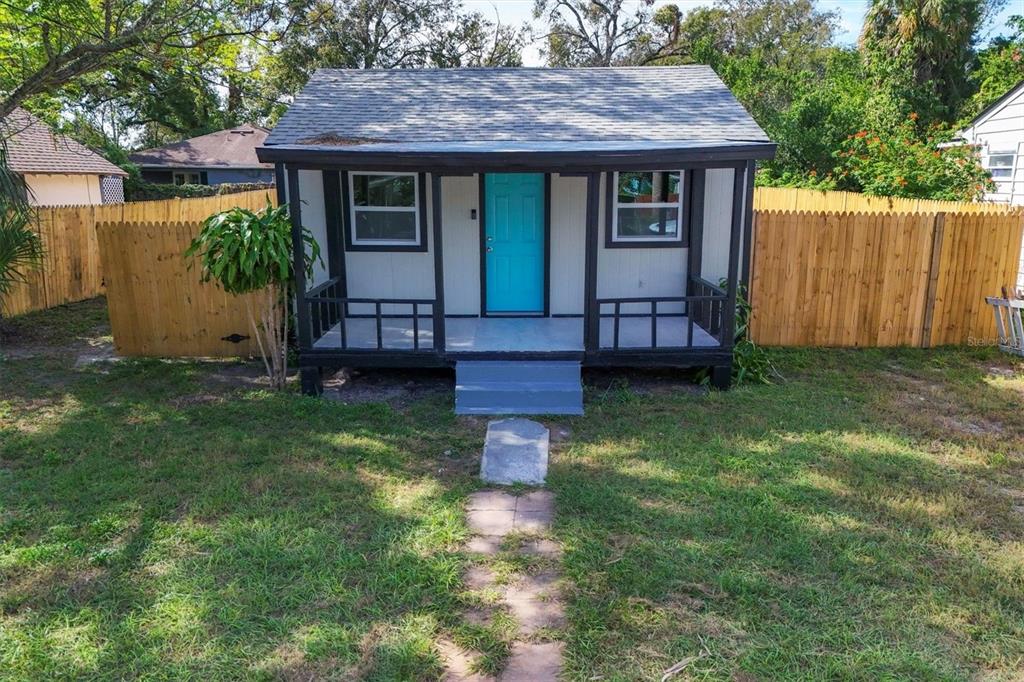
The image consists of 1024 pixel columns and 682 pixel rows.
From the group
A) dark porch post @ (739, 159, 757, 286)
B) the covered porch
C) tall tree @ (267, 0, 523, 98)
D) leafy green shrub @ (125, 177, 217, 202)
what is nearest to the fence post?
dark porch post @ (739, 159, 757, 286)

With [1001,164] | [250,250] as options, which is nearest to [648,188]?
[250,250]

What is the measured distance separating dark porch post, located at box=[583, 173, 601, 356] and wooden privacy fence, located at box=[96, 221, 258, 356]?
4.19 meters

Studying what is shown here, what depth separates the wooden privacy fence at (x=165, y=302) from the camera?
8.51 meters

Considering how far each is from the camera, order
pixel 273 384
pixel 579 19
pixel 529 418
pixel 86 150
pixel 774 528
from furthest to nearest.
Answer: pixel 579 19 < pixel 86 150 < pixel 273 384 < pixel 529 418 < pixel 774 528

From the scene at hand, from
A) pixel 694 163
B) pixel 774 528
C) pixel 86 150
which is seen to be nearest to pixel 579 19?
pixel 86 150

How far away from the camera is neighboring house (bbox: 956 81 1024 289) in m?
11.7

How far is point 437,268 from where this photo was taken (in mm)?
6840

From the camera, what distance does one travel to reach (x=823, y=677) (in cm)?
308

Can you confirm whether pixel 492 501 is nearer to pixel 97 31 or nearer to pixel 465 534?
pixel 465 534

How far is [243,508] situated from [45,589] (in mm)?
1157

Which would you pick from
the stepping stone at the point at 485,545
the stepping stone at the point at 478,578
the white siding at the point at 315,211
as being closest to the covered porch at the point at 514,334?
the white siding at the point at 315,211

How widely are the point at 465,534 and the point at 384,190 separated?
508 centimetres

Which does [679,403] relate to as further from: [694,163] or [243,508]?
[243,508]

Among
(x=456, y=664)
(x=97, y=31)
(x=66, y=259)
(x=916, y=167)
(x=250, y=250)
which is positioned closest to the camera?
(x=456, y=664)
